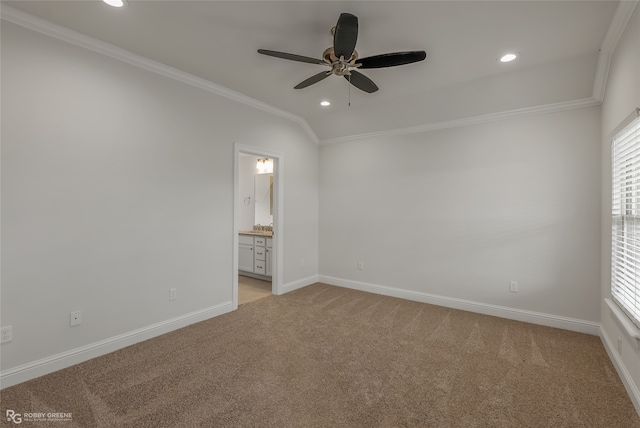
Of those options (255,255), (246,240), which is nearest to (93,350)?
(255,255)

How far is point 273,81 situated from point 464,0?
2.00 meters

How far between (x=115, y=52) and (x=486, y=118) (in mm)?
4088

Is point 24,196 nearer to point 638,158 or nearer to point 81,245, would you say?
point 81,245

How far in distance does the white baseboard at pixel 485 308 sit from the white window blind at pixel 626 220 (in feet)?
2.64

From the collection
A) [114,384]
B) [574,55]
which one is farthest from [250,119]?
[574,55]

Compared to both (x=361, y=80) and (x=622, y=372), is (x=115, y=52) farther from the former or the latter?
(x=622, y=372)

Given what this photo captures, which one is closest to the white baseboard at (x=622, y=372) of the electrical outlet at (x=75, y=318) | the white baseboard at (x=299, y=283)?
the white baseboard at (x=299, y=283)

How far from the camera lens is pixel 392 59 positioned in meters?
2.19

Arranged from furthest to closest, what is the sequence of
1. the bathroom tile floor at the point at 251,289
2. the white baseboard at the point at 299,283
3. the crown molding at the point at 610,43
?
the white baseboard at the point at 299,283 < the bathroom tile floor at the point at 251,289 < the crown molding at the point at 610,43

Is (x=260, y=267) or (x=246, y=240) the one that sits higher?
(x=246, y=240)

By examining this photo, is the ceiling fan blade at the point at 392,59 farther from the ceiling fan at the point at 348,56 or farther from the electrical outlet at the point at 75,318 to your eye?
the electrical outlet at the point at 75,318

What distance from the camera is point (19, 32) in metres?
2.16

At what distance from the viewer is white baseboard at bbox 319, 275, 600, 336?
3.16 meters

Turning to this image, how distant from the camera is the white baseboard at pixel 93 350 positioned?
215 cm
